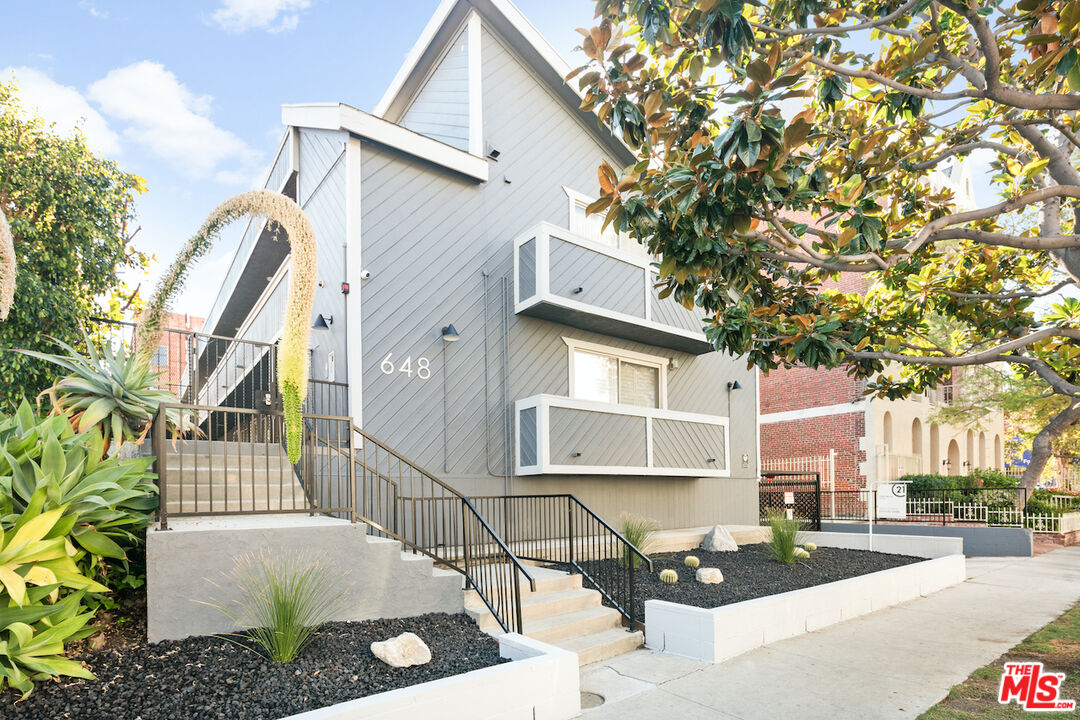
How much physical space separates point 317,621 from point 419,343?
459cm

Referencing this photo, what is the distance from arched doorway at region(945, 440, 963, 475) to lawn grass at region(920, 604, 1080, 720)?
19.5 metres

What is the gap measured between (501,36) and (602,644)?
32.0ft

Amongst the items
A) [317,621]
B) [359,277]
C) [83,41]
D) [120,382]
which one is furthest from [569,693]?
[83,41]

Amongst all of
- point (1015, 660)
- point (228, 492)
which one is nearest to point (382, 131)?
point (228, 492)

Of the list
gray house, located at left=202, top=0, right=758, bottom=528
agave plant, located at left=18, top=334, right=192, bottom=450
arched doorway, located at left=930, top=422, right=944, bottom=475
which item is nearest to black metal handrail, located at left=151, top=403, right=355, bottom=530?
agave plant, located at left=18, top=334, right=192, bottom=450

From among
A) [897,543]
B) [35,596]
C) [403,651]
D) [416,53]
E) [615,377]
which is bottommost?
[897,543]

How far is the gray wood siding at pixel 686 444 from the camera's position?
36.6ft

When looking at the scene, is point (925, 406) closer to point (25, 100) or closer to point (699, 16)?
point (699, 16)

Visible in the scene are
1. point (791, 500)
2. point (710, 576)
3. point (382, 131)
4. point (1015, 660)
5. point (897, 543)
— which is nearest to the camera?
point (1015, 660)

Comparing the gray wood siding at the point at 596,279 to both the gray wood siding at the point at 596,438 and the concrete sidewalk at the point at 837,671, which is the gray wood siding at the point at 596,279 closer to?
the gray wood siding at the point at 596,438

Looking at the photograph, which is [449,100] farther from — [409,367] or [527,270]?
[409,367]

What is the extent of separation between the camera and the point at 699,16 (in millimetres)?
4594

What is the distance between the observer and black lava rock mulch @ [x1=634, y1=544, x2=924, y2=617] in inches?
302

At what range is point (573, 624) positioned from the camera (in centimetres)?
654
